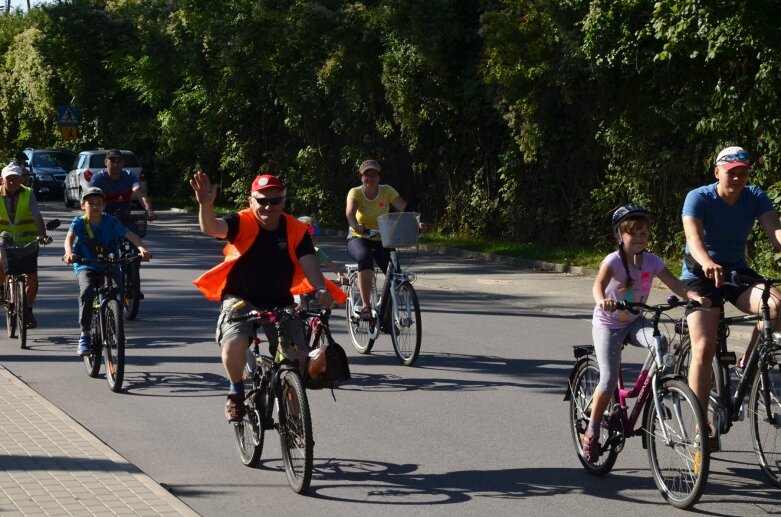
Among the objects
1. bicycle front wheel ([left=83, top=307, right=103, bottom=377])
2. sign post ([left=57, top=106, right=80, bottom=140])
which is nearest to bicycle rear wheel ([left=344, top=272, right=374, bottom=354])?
bicycle front wheel ([left=83, top=307, right=103, bottom=377])

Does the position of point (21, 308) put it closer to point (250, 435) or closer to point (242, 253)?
point (250, 435)

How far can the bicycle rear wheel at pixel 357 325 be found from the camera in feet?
37.9

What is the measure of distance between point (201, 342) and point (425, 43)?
1213cm

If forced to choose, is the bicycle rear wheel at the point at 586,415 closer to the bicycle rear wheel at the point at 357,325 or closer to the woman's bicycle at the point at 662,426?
the woman's bicycle at the point at 662,426

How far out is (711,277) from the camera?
668 centimetres

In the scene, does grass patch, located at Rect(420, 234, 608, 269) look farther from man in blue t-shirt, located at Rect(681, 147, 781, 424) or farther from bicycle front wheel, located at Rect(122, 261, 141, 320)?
man in blue t-shirt, located at Rect(681, 147, 781, 424)

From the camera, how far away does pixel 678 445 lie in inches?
245

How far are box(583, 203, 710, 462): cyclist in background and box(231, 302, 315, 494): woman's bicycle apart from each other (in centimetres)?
157

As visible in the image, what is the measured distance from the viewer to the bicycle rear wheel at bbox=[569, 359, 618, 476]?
6.88 m

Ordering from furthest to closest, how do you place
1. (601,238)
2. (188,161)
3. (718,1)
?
1. (188,161)
2. (601,238)
3. (718,1)

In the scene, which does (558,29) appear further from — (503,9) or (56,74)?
(56,74)

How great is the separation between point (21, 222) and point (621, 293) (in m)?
7.77

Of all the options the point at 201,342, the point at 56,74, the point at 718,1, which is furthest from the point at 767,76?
the point at 56,74

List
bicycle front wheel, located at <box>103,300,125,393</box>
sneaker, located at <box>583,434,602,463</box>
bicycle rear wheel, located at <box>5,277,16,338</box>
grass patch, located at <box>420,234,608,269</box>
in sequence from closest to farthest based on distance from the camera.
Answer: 1. sneaker, located at <box>583,434,602,463</box>
2. bicycle front wheel, located at <box>103,300,125,393</box>
3. bicycle rear wheel, located at <box>5,277,16,338</box>
4. grass patch, located at <box>420,234,608,269</box>
